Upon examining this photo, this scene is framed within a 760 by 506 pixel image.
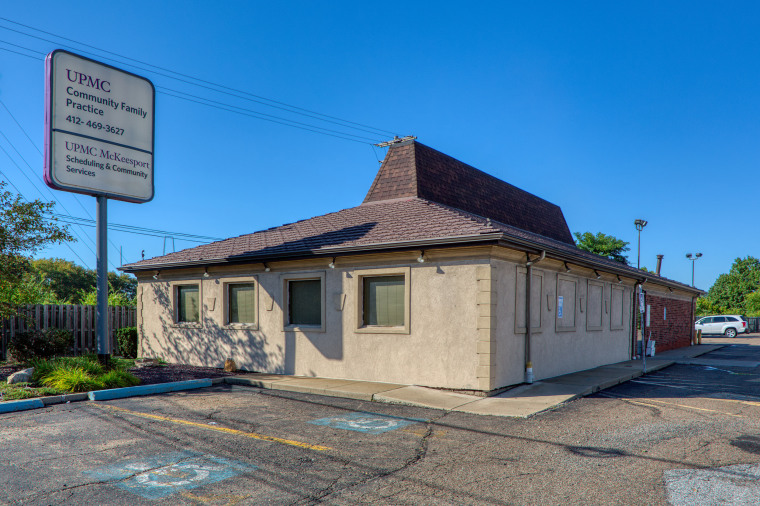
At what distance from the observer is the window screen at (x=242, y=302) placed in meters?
14.7

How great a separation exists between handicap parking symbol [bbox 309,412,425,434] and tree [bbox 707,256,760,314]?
257 feet

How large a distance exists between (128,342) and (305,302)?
8.12 meters

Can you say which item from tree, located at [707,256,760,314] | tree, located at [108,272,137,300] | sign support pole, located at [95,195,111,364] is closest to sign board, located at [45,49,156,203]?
sign support pole, located at [95,195,111,364]

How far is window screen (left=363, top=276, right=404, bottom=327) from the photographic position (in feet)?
40.0

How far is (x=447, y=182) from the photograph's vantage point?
700 inches

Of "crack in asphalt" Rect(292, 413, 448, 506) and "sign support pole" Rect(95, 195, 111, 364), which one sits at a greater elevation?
"sign support pole" Rect(95, 195, 111, 364)

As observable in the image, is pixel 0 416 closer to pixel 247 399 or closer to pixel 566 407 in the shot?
pixel 247 399

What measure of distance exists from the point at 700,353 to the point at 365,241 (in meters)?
18.0

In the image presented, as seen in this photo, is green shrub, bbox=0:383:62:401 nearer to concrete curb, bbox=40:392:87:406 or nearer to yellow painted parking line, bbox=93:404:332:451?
concrete curb, bbox=40:392:87:406

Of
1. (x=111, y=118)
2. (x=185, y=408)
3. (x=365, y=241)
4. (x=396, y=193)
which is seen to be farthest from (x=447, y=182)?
(x=185, y=408)

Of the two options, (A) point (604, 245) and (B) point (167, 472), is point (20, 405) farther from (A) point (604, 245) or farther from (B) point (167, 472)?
(A) point (604, 245)

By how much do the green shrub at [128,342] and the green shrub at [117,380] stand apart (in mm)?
6831

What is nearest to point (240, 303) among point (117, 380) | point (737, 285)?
point (117, 380)

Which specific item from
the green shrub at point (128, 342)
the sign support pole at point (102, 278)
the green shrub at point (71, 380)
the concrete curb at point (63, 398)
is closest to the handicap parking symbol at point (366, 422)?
the concrete curb at point (63, 398)
